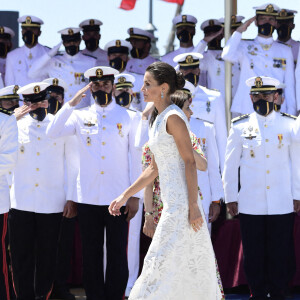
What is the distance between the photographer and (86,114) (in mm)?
6242

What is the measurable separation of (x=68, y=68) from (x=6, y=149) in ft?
11.4

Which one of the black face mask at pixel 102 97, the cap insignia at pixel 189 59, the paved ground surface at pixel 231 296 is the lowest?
the paved ground surface at pixel 231 296

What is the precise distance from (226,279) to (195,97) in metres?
1.67

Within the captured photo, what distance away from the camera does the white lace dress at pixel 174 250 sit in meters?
4.45

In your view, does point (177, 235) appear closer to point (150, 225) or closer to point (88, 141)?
point (150, 225)

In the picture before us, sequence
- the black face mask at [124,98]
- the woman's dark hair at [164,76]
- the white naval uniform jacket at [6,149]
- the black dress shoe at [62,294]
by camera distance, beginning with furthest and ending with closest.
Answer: the black face mask at [124,98], the black dress shoe at [62,294], the white naval uniform jacket at [6,149], the woman's dark hair at [164,76]

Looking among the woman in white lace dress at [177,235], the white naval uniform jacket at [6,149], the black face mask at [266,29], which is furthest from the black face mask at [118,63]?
the woman in white lace dress at [177,235]

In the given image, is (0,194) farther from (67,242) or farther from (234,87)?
(234,87)

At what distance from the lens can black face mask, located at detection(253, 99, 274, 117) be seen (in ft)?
21.3

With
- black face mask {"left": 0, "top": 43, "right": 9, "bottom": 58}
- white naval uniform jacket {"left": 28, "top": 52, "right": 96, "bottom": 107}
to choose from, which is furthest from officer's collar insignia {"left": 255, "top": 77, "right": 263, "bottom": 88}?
black face mask {"left": 0, "top": 43, "right": 9, "bottom": 58}

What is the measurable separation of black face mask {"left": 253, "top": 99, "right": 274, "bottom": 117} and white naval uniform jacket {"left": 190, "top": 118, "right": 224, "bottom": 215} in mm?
427

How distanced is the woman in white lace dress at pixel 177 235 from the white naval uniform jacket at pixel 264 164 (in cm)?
197

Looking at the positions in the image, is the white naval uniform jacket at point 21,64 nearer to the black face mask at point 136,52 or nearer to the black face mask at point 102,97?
the black face mask at point 136,52

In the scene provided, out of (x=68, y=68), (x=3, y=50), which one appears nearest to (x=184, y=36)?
(x=68, y=68)
